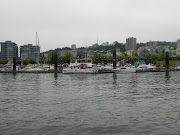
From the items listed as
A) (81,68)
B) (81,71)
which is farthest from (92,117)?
(81,68)

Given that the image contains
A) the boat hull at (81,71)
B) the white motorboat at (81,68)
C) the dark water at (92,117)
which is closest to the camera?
the dark water at (92,117)

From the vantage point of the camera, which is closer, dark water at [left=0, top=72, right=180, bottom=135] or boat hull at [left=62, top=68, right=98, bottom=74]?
dark water at [left=0, top=72, right=180, bottom=135]

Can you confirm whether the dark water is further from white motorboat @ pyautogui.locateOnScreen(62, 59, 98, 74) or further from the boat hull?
white motorboat @ pyautogui.locateOnScreen(62, 59, 98, 74)

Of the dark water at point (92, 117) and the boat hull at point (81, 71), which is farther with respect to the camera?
the boat hull at point (81, 71)

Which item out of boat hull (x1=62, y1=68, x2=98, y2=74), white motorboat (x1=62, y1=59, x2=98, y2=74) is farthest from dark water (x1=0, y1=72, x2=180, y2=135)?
white motorboat (x1=62, y1=59, x2=98, y2=74)

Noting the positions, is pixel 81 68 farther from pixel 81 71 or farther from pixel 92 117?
pixel 92 117

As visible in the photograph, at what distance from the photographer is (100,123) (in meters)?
16.2

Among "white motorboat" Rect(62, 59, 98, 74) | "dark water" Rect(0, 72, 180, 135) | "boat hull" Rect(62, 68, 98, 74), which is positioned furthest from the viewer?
"white motorboat" Rect(62, 59, 98, 74)

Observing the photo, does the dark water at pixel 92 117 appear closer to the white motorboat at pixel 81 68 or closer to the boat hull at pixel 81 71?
the boat hull at pixel 81 71

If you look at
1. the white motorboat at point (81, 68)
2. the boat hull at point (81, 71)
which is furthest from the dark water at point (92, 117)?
the white motorboat at point (81, 68)

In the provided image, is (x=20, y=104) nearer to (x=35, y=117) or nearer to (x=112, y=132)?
(x=35, y=117)

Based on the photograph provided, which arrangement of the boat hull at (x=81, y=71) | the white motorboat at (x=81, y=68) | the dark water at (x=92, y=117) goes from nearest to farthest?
the dark water at (x=92, y=117), the boat hull at (x=81, y=71), the white motorboat at (x=81, y=68)

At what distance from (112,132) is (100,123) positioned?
1.91m

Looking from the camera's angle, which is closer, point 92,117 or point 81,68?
point 92,117
